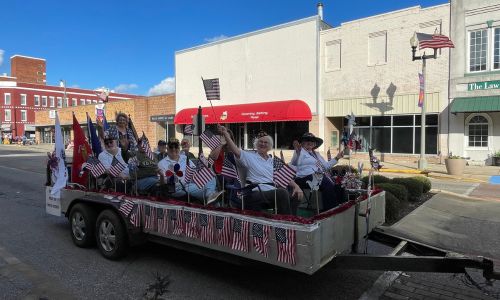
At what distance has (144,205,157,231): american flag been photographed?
15.9 feet

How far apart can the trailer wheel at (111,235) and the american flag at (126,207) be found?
204mm

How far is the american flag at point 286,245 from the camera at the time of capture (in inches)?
136

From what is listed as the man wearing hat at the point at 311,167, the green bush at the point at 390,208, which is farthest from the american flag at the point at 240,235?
the green bush at the point at 390,208

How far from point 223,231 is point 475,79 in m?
19.2

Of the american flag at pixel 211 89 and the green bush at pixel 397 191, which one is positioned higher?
the american flag at pixel 211 89

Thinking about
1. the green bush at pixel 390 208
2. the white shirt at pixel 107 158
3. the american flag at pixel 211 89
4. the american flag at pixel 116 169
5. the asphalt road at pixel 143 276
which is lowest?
the asphalt road at pixel 143 276

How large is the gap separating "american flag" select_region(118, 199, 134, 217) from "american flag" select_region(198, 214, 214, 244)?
126 centimetres

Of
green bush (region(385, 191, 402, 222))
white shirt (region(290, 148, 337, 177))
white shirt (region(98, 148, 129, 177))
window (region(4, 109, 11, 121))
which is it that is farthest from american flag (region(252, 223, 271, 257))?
window (region(4, 109, 11, 121))

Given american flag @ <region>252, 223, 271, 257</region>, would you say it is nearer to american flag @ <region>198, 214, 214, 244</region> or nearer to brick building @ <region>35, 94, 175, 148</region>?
american flag @ <region>198, 214, 214, 244</region>

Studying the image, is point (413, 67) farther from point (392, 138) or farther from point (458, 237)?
point (458, 237)

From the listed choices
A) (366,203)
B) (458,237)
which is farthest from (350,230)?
(458,237)

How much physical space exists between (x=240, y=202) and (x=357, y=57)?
20.5m

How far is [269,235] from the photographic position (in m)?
3.62

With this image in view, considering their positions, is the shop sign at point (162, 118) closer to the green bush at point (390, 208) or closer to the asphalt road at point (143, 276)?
the asphalt road at point (143, 276)
